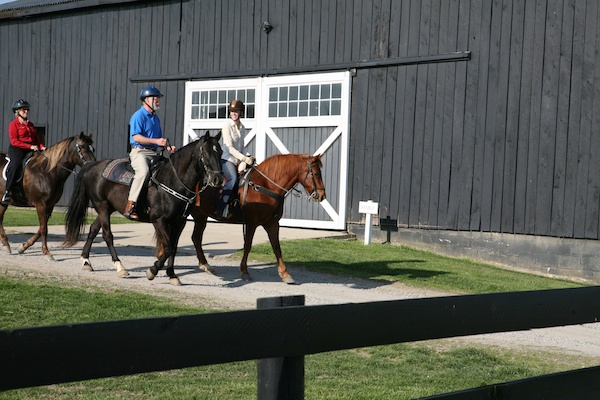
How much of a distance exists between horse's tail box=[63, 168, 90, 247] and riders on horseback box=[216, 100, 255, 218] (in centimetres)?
205

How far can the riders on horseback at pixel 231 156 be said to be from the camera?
12.1 m

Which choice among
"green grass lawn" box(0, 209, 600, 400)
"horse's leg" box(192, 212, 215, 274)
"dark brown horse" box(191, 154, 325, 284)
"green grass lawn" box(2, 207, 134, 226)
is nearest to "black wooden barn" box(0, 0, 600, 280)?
"green grass lawn" box(2, 207, 134, 226)

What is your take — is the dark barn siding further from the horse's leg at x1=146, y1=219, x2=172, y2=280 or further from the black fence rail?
the black fence rail

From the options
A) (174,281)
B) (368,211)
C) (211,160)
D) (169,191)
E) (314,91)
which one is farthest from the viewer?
(314,91)

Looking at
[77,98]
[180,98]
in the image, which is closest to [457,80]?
[180,98]

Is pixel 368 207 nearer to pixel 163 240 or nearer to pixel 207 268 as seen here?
pixel 207 268

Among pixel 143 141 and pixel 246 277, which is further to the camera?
pixel 246 277

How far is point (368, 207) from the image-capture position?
1734 centimetres

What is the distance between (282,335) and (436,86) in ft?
46.9

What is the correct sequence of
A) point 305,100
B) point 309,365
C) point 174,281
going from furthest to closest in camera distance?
1. point 305,100
2. point 174,281
3. point 309,365

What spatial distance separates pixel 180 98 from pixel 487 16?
8091 millimetres

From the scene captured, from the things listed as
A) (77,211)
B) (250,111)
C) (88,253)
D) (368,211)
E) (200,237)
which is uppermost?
(250,111)

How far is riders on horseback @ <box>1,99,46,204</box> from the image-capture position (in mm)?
13562

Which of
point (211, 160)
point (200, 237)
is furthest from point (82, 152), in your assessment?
point (211, 160)
